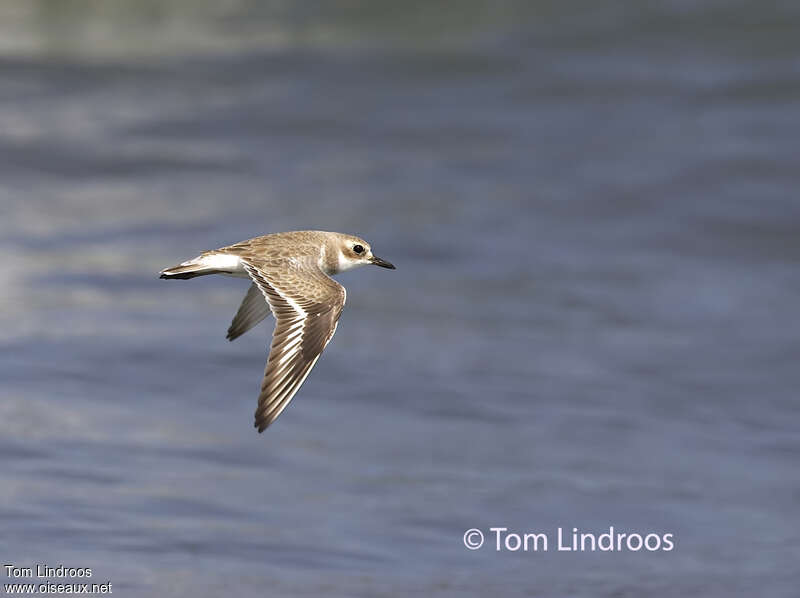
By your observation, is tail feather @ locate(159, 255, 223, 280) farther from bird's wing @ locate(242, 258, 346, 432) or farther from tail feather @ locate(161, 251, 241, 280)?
bird's wing @ locate(242, 258, 346, 432)

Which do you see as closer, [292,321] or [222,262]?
[292,321]

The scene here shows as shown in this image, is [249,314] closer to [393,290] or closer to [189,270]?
[189,270]

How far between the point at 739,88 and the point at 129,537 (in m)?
12.9

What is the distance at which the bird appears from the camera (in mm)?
7965

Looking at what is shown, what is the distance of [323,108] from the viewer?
21234 mm

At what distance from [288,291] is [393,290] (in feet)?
27.5

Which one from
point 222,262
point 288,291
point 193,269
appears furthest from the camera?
point 222,262

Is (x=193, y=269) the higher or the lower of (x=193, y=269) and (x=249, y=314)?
the higher

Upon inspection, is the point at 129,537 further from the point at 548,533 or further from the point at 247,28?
the point at 247,28

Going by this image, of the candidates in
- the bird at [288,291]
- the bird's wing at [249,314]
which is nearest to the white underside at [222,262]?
the bird at [288,291]

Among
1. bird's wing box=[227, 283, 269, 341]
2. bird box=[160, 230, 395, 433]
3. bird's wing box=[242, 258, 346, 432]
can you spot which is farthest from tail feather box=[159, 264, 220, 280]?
bird's wing box=[227, 283, 269, 341]

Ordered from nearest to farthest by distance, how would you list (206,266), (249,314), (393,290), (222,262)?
(206,266) → (222,262) → (249,314) → (393,290)

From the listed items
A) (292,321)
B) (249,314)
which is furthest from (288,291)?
(249,314)

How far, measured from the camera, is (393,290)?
16.9m
